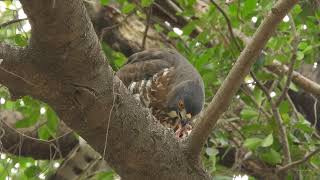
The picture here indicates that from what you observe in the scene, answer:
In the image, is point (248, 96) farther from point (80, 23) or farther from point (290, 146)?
point (80, 23)

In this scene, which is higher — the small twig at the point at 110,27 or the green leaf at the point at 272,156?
the small twig at the point at 110,27

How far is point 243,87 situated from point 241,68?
6.63ft

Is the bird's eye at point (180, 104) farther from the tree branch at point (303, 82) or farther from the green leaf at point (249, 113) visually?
the tree branch at point (303, 82)

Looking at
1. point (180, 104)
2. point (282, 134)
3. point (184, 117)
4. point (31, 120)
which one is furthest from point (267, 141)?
point (31, 120)

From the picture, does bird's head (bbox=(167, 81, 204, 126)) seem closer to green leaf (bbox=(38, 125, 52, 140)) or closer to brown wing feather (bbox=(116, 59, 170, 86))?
brown wing feather (bbox=(116, 59, 170, 86))

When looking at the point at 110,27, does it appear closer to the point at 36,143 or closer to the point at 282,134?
the point at 36,143

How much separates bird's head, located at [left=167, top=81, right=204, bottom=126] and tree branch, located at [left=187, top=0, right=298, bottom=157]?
1.36 metres

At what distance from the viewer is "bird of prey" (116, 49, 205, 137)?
15.7ft

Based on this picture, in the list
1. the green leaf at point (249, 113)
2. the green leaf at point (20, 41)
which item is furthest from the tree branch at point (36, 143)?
the green leaf at point (249, 113)

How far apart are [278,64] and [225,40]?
64 centimetres

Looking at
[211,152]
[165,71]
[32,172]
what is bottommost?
[32,172]

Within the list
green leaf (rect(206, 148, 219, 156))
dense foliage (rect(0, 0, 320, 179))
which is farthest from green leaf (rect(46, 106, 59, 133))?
green leaf (rect(206, 148, 219, 156))

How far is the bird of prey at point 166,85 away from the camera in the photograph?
15.7 feet

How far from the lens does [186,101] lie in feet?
15.7
